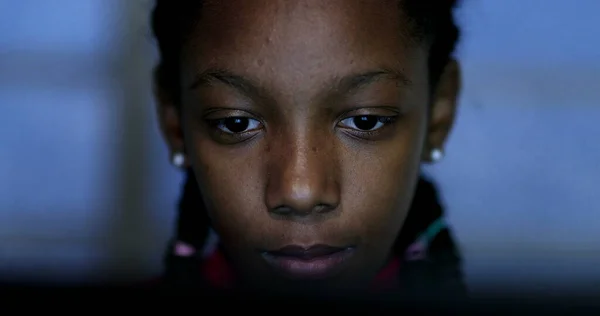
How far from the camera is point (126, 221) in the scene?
1451 millimetres

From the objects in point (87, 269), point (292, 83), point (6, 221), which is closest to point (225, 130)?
point (292, 83)

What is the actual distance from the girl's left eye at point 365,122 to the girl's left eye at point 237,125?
0.21ft

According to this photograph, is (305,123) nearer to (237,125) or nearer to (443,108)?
(237,125)

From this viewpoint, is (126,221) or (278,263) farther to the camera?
(126,221)

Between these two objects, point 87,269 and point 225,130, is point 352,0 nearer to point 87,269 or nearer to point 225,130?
point 225,130

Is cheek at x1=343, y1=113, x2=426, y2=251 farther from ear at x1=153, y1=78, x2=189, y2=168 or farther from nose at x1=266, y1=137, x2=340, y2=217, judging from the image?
ear at x1=153, y1=78, x2=189, y2=168

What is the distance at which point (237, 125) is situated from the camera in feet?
2.06

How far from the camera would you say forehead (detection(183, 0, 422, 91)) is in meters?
0.59

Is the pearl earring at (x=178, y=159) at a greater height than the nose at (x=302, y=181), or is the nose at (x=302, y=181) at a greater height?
the pearl earring at (x=178, y=159)

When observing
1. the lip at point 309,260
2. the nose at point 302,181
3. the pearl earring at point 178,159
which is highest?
the pearl earring at point 178,159

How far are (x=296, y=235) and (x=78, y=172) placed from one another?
94 centimetres

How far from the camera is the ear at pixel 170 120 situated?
2.54 ft

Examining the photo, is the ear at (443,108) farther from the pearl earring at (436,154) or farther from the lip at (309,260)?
the lip at (309,260)

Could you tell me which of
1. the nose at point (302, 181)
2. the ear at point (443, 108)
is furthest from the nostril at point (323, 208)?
the ear at point (443, 108)
